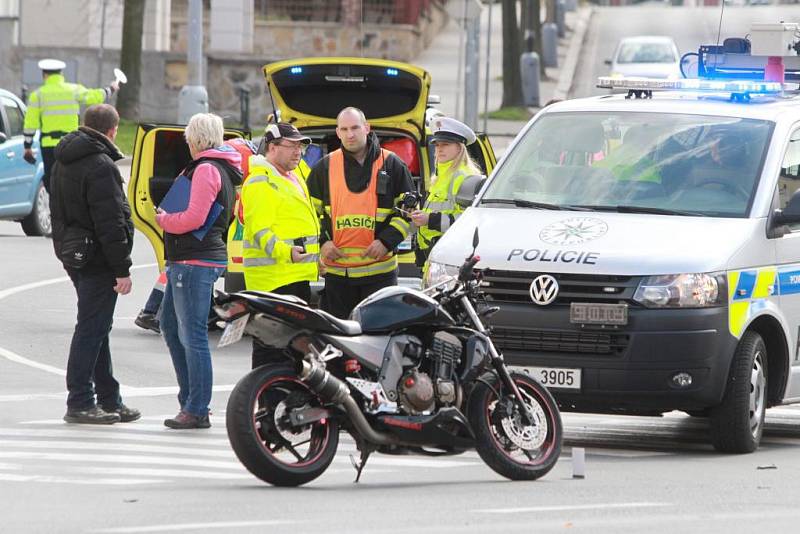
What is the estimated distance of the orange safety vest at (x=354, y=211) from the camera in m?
11.7

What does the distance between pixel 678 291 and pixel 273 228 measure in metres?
2.20

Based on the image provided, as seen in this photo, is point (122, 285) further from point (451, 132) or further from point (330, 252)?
point (451, 132)

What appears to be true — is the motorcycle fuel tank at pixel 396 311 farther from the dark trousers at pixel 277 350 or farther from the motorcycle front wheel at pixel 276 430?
the dark trousers at pixel 277 350

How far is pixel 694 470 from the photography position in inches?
386

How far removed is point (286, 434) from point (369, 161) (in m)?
3.24

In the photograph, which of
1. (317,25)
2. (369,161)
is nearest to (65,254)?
(369,161)

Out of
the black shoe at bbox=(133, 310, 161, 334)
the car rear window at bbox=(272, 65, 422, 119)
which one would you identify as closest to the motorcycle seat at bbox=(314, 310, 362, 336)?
the car rear window at bbox=(272, 65, 422, 119)

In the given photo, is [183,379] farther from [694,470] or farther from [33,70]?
[33,70]

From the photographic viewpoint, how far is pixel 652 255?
33.3 feet

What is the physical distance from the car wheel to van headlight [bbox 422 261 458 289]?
12767mm

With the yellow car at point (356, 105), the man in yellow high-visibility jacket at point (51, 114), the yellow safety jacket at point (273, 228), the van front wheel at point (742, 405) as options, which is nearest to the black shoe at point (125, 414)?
the yellow safety jacket at point (273, 228)

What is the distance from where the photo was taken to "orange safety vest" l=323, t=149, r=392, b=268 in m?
11.7

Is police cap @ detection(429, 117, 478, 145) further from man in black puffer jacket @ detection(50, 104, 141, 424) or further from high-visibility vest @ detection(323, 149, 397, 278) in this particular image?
man in black puffer jacket @ detection(50, 104, 141, 424)

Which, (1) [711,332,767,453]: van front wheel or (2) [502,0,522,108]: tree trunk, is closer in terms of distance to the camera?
(1) [711,332,767,453]: van front wheel
